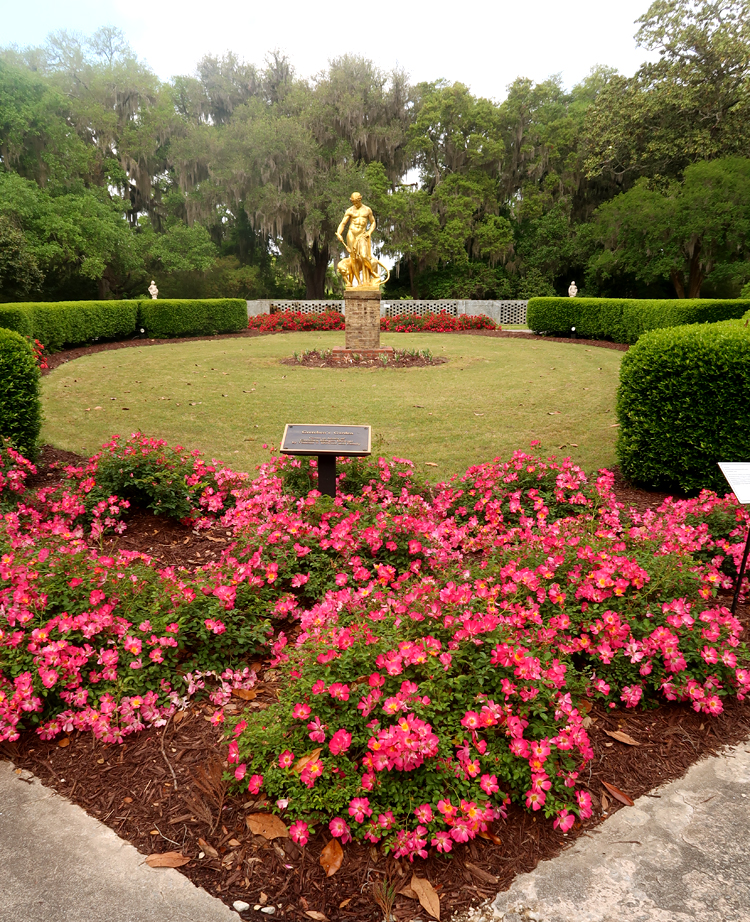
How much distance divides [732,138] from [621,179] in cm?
557

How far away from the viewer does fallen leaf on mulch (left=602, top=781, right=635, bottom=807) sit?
2096mm

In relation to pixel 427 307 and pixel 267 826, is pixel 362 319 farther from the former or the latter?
pixel 427 307

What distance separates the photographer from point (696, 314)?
14195 mm

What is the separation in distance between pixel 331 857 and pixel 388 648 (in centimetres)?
66

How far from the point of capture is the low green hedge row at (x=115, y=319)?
13.4 meters

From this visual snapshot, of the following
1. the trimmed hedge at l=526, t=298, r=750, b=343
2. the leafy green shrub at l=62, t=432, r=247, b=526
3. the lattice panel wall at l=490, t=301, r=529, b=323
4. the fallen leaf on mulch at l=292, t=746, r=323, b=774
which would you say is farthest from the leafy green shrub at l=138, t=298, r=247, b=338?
the fallen leaf on mulch at l=292, t=746, r=323, b=774

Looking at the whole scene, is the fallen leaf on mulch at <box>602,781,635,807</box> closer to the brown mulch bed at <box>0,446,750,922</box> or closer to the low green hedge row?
the brown mulch bed at <box>0,446,750,922</box>

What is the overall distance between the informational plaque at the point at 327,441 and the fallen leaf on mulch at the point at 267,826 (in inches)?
85.3

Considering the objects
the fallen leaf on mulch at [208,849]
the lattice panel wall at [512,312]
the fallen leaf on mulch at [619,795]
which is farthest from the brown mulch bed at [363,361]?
the lattice panel wall at [512,312]

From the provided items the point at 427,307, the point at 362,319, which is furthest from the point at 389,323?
the point at 362,319

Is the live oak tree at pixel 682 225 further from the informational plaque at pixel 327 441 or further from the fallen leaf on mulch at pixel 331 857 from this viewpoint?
the fallen leaf on mulch at pixel 331 857

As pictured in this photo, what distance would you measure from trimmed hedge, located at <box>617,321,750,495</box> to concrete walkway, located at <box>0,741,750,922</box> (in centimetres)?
327

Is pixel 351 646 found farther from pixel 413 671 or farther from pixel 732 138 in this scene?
pixel 732 138

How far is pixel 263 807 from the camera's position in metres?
2.00
